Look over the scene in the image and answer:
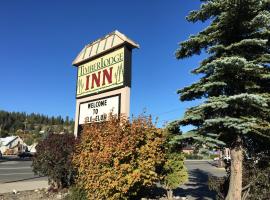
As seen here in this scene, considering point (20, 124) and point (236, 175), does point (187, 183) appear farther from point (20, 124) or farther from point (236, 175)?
point (20, 124)

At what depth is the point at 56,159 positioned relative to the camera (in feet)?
40.0

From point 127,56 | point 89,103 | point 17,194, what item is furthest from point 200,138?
point 17,194

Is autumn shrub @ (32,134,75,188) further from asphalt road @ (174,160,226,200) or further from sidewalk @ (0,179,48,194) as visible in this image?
asphalt road @ (174,160,226,200)

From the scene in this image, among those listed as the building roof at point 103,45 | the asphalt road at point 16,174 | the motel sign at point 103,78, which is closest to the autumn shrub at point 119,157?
the motel sign at point 103,78

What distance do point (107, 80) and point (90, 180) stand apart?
12.9 feet

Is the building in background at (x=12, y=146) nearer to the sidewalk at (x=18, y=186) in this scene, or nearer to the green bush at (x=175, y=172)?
the sidewalk at (x=18, y=186)

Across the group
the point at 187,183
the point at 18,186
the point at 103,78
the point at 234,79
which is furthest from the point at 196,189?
the point at 234,79

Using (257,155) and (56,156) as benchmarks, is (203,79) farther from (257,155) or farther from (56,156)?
(56,156)

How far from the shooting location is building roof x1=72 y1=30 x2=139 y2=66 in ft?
36.2

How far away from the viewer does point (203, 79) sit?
930 centimetres

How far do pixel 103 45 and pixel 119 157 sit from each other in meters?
5.08

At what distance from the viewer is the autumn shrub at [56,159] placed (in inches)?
476

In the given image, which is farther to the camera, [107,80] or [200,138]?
[107,80]

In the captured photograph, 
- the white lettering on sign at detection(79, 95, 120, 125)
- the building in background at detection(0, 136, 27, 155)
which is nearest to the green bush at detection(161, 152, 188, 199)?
the white lettering on sign at detection(79, 95, 120, 125)
